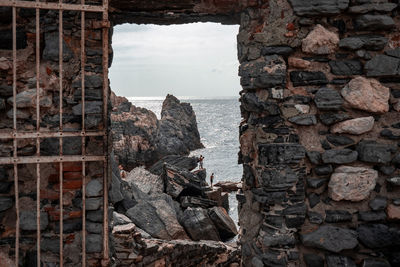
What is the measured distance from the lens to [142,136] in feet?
84.7

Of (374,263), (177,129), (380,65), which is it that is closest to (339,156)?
(380,65)

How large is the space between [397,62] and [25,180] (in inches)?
129

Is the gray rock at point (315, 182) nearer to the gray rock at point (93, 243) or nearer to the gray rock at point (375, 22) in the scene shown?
the gray rock at point (375, 22)

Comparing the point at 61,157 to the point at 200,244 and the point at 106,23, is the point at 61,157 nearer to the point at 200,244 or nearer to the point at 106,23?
the point at 106,23

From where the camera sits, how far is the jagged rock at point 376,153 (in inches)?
127

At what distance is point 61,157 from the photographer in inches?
A: 123

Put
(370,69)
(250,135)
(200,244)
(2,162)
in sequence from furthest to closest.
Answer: (200,244)
(250,135)
(370,69)
(2,162)

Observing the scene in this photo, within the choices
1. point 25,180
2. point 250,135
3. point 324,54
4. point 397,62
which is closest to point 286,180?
point 250,135

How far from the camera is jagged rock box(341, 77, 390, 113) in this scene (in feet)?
10.6

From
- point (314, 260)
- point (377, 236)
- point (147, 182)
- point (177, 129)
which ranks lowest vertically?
point (177, 129)

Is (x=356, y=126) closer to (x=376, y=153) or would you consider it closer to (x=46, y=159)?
(x=376, y=153)

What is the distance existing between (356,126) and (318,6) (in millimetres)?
1063

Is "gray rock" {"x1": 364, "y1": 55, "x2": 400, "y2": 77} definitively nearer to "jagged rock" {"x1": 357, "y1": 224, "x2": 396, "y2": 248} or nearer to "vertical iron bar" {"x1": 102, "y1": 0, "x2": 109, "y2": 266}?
"jagged rock" {"x1": 357, "y1": 224, "x2": 396, "y2": 248}

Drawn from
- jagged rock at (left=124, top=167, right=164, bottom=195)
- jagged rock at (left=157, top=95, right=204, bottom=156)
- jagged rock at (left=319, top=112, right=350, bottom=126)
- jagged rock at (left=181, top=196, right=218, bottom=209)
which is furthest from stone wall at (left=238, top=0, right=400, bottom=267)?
jagged rock at (left=157, top=95, right=204, bottom=156)
